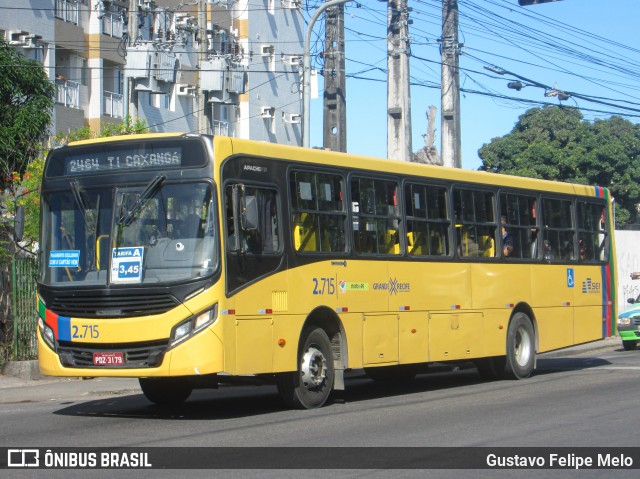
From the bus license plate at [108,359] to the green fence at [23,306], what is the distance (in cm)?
715

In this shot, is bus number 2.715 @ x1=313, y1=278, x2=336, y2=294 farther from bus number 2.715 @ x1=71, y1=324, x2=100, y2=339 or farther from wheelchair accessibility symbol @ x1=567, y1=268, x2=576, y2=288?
wheelchair accessibility symbol @ x1=567, y1=268, x2=576, y2=288

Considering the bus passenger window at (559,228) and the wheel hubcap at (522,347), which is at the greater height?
the bus passenger window at (559,228)

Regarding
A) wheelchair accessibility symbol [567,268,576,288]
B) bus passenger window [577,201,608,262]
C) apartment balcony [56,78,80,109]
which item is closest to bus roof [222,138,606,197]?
bus passenger window [577,201,608,262]

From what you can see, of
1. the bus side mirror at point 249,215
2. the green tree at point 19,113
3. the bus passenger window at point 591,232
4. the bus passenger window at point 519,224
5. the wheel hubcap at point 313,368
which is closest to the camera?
the bus side mirror at point 249,215

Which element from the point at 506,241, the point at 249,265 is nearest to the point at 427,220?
the point at 506,241

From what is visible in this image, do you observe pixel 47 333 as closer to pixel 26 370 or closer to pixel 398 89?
pixel 26 370

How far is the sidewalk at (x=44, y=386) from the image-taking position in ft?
54.9

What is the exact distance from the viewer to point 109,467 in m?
9.55

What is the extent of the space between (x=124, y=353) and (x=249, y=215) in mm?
2114

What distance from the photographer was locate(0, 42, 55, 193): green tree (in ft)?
75.4

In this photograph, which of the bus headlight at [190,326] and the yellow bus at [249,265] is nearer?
the bus headlight at [190,326]

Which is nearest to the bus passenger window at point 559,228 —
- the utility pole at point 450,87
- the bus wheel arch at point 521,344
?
the bus wheel arch at point 521,344

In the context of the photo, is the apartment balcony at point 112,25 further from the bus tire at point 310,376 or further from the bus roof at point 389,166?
the bus tire at point 310,376

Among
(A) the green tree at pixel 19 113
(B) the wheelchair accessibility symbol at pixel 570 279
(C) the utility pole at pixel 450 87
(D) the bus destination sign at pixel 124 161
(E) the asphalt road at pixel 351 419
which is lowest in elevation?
(E) the asphalt road at pixel 351 419
